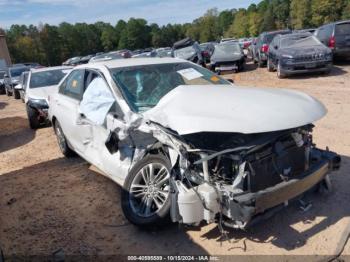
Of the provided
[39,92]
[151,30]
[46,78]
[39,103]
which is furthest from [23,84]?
[151,30]

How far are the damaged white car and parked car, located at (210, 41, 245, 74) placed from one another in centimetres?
1264

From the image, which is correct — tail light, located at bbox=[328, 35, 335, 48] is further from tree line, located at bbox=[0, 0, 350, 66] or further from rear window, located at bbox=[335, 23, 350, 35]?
tree line, located at bbox=[0, 0, 350, 66]

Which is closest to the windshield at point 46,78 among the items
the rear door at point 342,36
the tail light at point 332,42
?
the tail light at point 332,42

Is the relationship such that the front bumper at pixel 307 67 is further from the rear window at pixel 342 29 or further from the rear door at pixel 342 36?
the rear window at pixel 342 29

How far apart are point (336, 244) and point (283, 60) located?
406 inches

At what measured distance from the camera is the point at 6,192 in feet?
18.3

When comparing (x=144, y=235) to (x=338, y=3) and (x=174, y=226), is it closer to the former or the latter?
(x=174, y=226)

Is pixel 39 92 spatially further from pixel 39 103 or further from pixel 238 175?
pixel 238 175

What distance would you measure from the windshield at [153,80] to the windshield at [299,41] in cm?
933

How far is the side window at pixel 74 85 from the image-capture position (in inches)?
216

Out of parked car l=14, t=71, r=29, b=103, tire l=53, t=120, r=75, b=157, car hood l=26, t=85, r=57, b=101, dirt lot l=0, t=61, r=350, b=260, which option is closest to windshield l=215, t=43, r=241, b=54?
parked car l=14, t=71, r=29, b=103

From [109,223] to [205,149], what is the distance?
150 cm

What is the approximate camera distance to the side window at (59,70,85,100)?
5486 millimetres

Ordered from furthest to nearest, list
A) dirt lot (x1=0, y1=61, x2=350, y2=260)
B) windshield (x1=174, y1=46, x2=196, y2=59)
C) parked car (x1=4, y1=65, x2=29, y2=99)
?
1. parked car (x1=4, y1=65, x2=29, y2=99)
2. windshield (x1=174, y1=46, x2=196, y2=59)
3. dirt lot (x1=0, y1=61, x2=350, y2=260)
